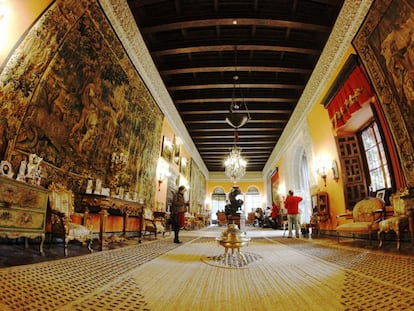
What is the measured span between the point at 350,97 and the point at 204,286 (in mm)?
5993

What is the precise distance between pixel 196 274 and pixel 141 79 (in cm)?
604

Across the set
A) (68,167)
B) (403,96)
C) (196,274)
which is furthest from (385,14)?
(68,167)

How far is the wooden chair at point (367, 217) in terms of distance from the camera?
13.8ft

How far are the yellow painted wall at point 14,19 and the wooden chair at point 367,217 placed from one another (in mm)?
6506

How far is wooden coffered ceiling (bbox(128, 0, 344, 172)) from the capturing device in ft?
18.5

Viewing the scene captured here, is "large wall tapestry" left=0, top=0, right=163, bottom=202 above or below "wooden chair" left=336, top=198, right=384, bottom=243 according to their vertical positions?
above

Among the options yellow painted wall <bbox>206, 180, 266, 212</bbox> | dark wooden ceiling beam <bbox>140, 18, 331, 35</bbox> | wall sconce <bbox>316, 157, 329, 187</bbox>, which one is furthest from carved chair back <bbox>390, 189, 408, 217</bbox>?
yellow painted wall <bbox>206, 180, 266, 212</bbox>

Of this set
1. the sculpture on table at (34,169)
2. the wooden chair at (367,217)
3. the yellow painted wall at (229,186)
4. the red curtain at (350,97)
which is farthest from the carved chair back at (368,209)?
the yellow painted wall at (229,186)

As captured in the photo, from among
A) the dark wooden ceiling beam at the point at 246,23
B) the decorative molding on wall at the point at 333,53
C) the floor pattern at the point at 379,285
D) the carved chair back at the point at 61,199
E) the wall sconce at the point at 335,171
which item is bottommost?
the floor pattern at the point at 379,285

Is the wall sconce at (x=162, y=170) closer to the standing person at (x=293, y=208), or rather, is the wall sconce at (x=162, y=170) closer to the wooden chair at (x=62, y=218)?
the standing person at (x=293, y=208)

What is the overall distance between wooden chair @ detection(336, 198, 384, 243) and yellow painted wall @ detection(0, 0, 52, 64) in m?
6.51

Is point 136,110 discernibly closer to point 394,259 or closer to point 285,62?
point 285,62

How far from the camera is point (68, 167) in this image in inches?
155

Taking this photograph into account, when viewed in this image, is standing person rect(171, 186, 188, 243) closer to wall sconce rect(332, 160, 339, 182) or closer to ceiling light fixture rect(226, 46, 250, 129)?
ceiling light fixture rect(226, 46, 250, 129)
